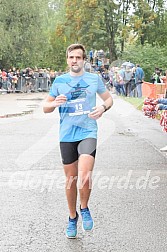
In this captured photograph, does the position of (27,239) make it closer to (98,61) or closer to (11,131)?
(11,131)

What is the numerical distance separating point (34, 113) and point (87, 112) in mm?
16364

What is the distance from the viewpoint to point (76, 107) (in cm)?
566

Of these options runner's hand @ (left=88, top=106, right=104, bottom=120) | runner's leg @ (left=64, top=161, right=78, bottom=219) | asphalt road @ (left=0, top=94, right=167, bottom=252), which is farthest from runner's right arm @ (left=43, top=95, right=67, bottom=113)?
asphalt road @ (left=0, top=94, right=167, bottom=252)

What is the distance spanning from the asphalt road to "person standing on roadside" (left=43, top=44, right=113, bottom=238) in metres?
0.39

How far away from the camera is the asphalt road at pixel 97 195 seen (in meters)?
5.53

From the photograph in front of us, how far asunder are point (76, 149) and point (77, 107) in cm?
42

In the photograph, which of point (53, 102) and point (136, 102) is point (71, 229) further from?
point (136, 102)

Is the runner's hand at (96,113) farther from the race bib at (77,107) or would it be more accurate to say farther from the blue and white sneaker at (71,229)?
the blue and white sneaker at (71,229)

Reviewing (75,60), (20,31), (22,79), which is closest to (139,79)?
(22,79)

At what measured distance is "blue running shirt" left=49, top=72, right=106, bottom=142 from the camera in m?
5.66

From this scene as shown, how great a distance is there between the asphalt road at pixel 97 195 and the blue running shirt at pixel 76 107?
3.33ft

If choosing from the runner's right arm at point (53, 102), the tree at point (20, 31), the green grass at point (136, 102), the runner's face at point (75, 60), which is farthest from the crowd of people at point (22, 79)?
the runner's face at point (75, 60)

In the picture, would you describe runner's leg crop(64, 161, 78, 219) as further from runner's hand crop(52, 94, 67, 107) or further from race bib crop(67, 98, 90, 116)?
runner's hand crop(52, 94, 67, 107)

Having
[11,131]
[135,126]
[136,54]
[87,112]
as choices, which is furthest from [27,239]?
[136,54]
